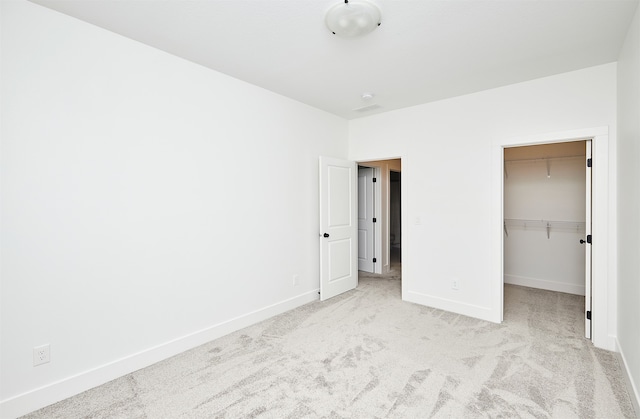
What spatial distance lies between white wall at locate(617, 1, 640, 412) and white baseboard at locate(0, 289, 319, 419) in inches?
122

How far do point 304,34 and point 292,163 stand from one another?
5.54ft

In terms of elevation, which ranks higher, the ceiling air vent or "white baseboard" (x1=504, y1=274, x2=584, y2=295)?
the ceiling air vent

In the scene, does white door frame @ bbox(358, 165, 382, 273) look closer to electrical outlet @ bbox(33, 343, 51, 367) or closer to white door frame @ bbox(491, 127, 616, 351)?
white door frame @ bbox(491, 127, 616, 351)

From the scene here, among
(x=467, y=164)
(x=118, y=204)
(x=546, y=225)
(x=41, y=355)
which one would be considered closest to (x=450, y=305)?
(x=467, y=164)

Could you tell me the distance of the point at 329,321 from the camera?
11.1ft

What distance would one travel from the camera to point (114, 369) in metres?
2.33

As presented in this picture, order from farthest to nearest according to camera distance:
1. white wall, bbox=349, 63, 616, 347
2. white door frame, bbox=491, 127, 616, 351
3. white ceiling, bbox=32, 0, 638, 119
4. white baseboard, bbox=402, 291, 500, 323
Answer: white baseboard, bbox=402, 291, 500, 323, white wall, bbox=349, 63, 616, 347, white door frame, bbox=491, 127, 616, 351, white ceiling, bbox=32, 0, 638, 119

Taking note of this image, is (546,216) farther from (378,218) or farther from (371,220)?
(371,220)

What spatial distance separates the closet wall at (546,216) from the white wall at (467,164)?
5.13 ft

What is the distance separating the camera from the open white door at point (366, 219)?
5527mm

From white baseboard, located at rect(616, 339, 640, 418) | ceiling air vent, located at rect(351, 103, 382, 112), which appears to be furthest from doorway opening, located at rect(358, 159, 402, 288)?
A: white baseboard, located at rect(616, 339, 640, 418)

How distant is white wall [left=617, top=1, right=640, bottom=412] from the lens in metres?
2.00

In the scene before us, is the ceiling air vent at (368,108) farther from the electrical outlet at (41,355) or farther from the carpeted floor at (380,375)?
the electrical outlet at (41,355)

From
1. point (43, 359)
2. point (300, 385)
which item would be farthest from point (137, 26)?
point (300, 385)
